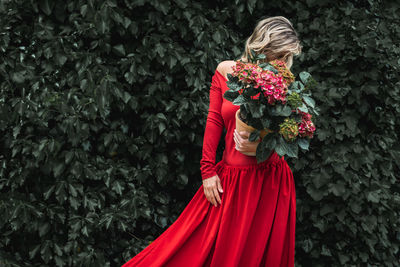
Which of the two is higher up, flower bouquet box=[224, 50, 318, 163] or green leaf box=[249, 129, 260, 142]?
flower bouquet box=[224, 50, 318, 163]

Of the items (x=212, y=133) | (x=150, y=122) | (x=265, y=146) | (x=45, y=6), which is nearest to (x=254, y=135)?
(x=265, y=146)

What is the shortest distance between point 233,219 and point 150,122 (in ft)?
3.49

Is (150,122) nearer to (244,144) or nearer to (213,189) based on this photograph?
(213,189)

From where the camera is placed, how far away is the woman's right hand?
7.59ft

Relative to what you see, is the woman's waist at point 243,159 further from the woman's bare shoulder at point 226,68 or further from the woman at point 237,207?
the woman's bare shoulder at point 226,68

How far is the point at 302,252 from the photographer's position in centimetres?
336

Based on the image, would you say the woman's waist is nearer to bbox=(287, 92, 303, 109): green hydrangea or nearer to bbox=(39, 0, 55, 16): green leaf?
bbox=(287, 92, 303, 109): green hydrangea

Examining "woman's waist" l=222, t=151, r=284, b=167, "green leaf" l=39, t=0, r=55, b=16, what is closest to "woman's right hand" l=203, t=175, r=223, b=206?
"woman's waist" l=222, t=151, r=284, b=167

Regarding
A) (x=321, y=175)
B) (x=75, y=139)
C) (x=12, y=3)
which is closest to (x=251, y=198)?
(x=321, y=175)

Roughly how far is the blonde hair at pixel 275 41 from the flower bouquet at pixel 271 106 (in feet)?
0.74

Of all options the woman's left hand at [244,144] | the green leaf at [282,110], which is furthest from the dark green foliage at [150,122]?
the green leaf at [282,110]

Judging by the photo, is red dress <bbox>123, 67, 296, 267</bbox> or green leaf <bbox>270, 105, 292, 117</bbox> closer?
green leaf <bbox>270, 105, 292, 117</bbox>

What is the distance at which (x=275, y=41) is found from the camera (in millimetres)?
2295

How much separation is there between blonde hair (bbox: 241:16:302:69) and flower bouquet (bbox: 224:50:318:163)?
225mm
